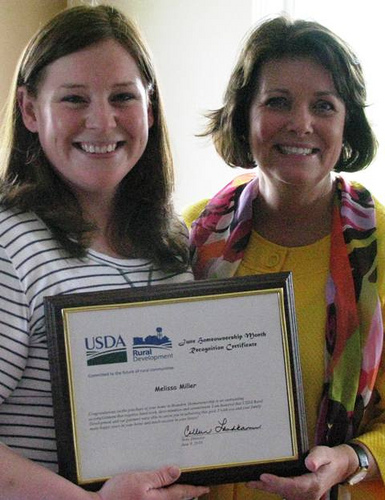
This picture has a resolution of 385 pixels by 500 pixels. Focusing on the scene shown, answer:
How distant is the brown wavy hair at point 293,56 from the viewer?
1610mm

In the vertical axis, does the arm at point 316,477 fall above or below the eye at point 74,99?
below

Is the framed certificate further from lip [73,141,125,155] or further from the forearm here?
lip [73,141,125,155]

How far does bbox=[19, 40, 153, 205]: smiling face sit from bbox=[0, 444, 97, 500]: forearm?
1.58ft

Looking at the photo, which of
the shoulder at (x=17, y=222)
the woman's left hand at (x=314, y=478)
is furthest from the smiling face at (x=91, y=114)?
the woman's left hand at (x=314, y=478)

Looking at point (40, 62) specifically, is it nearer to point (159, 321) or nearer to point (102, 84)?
point (102, 84)

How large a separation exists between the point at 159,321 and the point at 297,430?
0.99 feet

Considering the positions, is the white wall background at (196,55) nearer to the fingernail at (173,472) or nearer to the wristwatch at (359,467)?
the wristwatch at (359,467)

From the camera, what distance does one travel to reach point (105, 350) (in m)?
1.26

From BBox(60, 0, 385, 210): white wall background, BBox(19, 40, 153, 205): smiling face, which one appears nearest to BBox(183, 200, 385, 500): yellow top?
BBox(19, 40, 153, 205): smiling face

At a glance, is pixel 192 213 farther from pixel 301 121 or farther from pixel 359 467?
pixel 359 467

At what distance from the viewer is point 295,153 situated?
1.60 meters

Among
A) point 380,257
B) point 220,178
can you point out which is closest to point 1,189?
point 380,257
